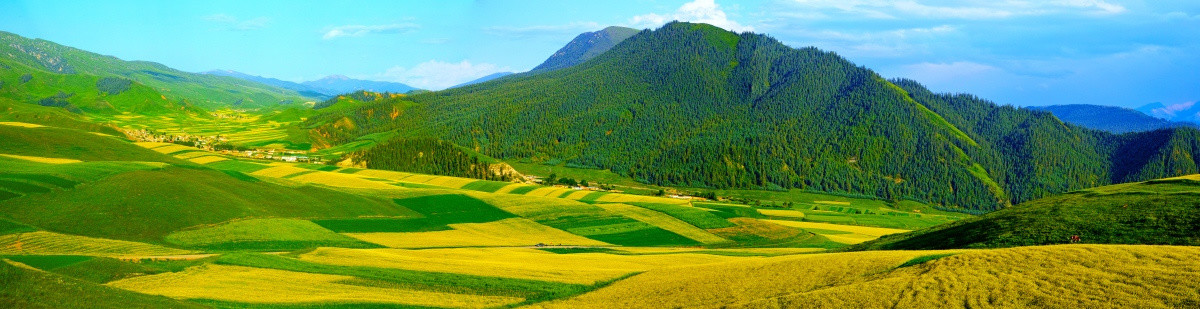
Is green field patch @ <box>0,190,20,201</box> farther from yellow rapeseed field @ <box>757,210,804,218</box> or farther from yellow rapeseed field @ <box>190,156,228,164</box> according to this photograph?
yellow rapeseed field @ <box>757,210,804,218</box>

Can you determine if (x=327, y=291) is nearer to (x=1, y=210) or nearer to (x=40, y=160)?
(x=1, y=210)

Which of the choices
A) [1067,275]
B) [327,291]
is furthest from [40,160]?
[1067,275]

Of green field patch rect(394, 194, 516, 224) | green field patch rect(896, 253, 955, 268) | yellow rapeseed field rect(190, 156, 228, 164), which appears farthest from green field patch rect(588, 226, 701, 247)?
yellow rapeseed field rect(190, 156, 228, 164)

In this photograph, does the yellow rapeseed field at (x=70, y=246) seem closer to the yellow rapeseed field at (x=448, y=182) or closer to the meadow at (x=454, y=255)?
the meadow at (x=454, y=255)

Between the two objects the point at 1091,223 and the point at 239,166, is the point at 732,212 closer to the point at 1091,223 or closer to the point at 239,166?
the point at 1091,223

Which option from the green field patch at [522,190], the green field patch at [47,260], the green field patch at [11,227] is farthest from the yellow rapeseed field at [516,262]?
the green field patch at [522,190]

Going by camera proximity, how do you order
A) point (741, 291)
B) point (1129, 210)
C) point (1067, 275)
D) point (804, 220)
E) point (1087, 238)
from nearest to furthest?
point (1067, 275)
point (741, 291)
point (1087, 238)
point (1129, 210)
point (804, 220)
